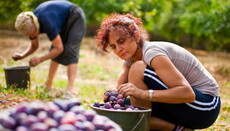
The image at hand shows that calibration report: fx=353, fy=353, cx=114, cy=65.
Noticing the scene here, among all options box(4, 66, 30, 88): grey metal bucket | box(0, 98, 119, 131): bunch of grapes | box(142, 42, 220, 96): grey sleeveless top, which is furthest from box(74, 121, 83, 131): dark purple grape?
box(4, 66, 30, 88): grey metal bucket

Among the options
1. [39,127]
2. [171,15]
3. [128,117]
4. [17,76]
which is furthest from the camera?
[171,15]

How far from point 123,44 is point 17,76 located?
237 cm

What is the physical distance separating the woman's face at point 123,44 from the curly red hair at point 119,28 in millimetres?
26

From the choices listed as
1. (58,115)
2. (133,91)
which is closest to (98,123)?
(58,115)

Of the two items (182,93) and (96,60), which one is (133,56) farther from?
(96,60)

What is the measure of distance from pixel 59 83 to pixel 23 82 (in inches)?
69.4

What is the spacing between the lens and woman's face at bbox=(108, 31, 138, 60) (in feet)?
9.55

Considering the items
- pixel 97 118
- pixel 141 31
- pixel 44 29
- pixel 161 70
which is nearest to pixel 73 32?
pixel 44 29

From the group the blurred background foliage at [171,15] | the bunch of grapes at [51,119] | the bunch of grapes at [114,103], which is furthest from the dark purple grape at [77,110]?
the blurred background foliage at [171,15]

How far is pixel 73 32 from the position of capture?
5.51 m

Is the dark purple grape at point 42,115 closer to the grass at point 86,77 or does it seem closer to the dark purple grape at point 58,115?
the dark purple grape at point 58,115

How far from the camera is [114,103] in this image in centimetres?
288

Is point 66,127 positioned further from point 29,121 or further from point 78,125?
point 29,121

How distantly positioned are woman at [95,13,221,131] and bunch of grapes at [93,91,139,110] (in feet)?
0.24
